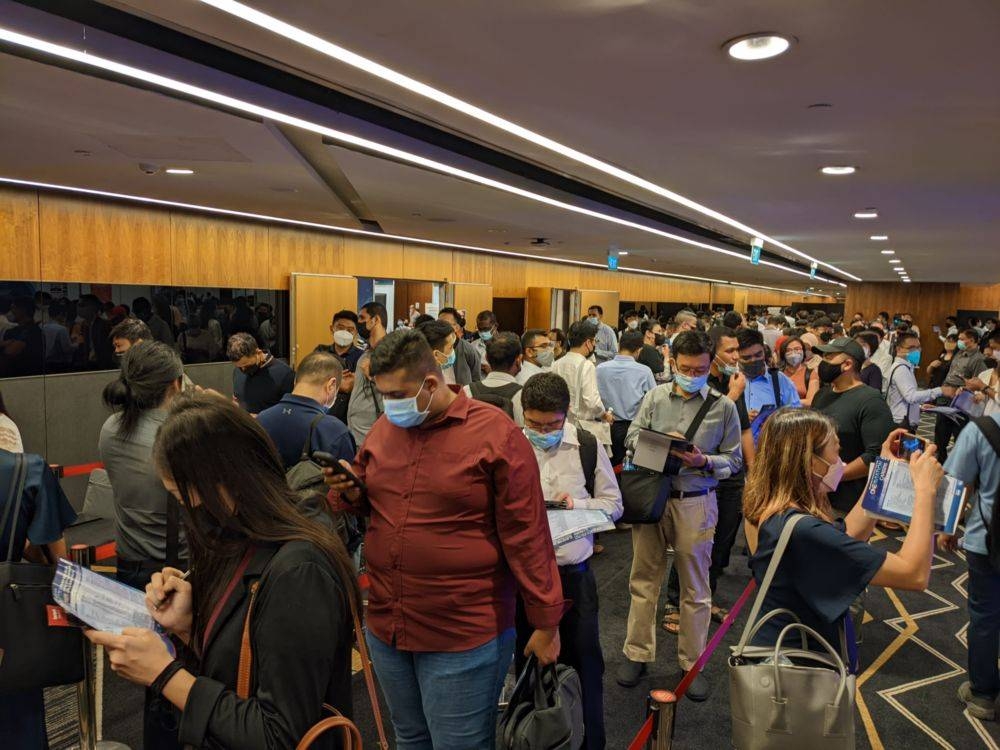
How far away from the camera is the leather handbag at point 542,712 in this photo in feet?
5.92

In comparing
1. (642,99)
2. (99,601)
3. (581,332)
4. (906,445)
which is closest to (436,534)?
(99,601)

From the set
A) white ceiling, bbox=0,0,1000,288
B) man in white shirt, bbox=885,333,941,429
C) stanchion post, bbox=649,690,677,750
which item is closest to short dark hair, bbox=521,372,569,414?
stanchion post, bbox=649,690,677,750

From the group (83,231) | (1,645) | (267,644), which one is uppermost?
(83,231)

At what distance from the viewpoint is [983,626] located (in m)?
3.20

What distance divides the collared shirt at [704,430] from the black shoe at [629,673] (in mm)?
1003

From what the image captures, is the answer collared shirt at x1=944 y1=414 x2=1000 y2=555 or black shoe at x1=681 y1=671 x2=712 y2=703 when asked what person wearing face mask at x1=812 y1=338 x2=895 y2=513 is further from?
black shoe at x1=681 y1=671 x2=712 y2=703

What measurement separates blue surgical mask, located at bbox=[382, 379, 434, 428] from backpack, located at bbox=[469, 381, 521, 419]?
1976mm

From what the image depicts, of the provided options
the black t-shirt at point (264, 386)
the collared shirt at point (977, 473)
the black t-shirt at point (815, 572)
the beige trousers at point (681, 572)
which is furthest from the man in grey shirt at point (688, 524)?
the black t-shirt at point (264, 386)

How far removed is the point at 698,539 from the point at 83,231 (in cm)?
695

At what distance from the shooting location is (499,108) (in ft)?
11.3

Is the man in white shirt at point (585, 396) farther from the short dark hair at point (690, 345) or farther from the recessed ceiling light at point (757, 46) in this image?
the recessed ceiling light at point (757, 46)

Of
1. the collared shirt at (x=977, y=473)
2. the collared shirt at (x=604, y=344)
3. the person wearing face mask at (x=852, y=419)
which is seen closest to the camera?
the collared shirt at (x=977, y=473)

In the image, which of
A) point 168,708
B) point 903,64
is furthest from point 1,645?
point 903,64

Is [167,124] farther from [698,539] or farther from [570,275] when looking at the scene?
[570,275]
